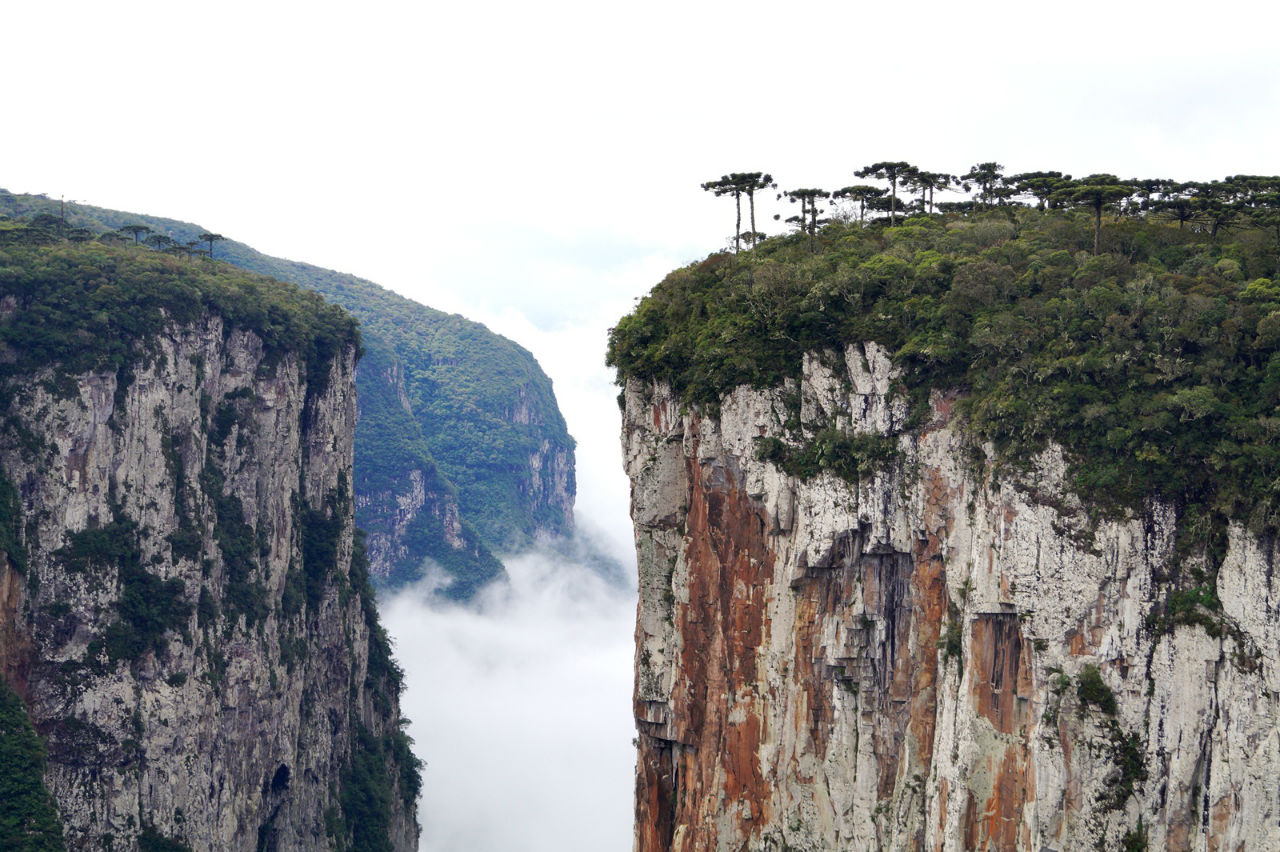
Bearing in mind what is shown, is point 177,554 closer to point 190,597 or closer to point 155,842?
point 190,597

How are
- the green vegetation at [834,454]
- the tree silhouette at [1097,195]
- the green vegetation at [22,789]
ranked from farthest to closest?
the green vegetation at [22,789] < the tree silhouette at [1097,195] < the green vegetation at [834,454]

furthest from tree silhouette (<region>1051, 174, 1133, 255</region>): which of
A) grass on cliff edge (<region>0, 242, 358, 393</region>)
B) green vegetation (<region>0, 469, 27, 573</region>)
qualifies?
green vegetation (<region>0, 469, 27, 573</region>)

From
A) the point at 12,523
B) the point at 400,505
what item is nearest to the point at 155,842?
the point at 12,523

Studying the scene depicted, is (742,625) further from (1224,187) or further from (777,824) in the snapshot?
(1224,187)

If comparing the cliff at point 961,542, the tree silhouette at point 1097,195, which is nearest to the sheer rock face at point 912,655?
the cliff at point 961,542

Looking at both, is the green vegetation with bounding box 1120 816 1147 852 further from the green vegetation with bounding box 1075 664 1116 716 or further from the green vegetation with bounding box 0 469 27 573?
the green vegetation with bounding box 0 469 27 573

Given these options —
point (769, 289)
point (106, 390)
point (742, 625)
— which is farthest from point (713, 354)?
point (106, 390)

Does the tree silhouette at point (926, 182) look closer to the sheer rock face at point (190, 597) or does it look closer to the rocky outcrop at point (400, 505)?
the sheer rock face at point (190, 597)
